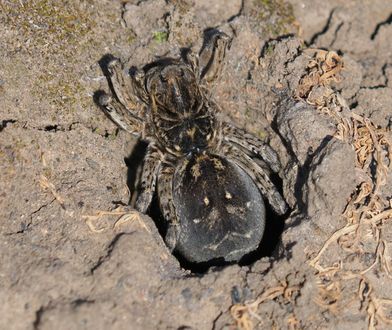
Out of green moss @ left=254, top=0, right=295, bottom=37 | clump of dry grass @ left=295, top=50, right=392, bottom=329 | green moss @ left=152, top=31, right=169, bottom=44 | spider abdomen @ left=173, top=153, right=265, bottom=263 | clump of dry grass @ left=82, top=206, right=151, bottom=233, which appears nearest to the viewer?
clump of dry grass @ left=295, top=50, right=392, bottom=329

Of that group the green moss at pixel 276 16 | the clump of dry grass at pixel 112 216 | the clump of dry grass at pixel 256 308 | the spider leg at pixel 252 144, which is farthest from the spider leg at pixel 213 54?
the clump of dry grass at pixel 256 308

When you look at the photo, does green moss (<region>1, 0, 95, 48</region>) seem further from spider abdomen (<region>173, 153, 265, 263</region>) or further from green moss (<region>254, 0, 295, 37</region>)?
green moss (<region>254, 0, 295, 37</region>)

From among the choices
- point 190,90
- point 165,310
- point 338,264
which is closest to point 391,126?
point 338,264

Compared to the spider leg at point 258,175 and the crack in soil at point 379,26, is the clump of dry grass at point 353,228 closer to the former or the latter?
the spider leg at point 258,175

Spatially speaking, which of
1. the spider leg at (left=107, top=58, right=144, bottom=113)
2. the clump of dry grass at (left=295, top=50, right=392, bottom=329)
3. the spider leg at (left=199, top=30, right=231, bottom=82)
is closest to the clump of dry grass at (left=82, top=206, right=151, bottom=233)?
the spider leg at (left=107, top=58, right=144, bottom=113)

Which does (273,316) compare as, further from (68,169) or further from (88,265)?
(68,169)
